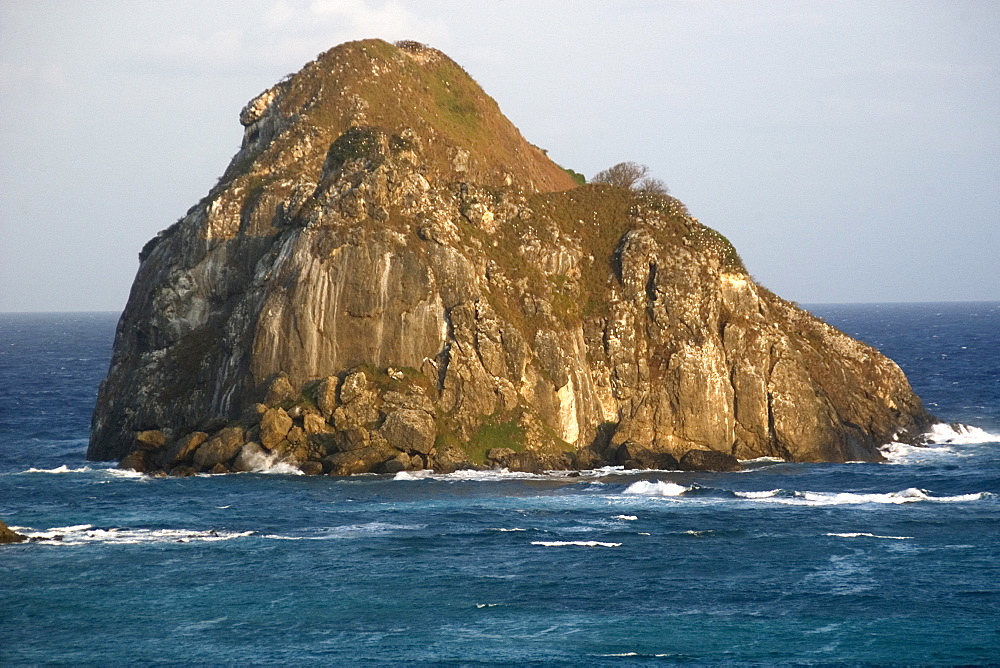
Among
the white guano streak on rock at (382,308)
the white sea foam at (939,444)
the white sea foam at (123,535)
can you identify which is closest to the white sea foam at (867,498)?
the white sea foam at (939,444)

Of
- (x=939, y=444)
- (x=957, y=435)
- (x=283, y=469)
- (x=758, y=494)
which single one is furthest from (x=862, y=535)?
(x=283, y=469)

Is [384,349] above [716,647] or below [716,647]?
above

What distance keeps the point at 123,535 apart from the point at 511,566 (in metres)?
21.9

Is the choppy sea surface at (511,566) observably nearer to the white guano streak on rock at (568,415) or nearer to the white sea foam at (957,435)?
the white guano streak on rock at (568,415)

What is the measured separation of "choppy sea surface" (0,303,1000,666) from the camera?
Result: 52344 mm

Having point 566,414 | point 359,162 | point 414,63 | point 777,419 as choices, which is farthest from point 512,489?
point 414,63

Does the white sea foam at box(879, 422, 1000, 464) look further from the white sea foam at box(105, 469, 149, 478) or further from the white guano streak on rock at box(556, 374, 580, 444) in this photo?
the white sea foam at box(105, 469, 149, 478)

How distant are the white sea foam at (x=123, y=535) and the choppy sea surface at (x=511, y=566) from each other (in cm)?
20

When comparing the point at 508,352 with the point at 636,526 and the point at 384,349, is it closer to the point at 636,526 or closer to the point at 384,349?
the point at 384,349

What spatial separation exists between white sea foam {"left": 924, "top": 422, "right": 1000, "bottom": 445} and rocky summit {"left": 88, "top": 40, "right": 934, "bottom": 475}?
4.84ft

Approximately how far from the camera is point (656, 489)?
3219 inches

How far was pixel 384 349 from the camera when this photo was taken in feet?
303

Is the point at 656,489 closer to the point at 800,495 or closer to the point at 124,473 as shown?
the point at 800,495

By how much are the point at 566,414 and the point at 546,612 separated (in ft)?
118
